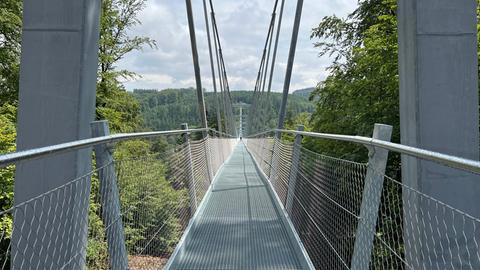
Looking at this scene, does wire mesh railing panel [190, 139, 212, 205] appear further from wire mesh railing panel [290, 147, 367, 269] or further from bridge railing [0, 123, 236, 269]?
wire mesh railing panel [290, 147, 367, 269]

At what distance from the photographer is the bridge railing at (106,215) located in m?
1.79

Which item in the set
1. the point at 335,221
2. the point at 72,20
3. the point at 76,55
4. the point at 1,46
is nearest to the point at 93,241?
the point at 76,55

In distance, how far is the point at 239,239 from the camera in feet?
13.5

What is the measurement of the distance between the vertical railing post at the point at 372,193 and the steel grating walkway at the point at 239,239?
1218 mm

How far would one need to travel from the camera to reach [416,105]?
250cm

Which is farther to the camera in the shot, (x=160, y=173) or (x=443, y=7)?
(x=160, y=173)

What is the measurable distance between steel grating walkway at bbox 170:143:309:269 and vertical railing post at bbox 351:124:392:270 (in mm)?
1218

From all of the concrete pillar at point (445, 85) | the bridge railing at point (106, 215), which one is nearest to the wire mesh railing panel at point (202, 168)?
the bridge railing at point (106, 215)

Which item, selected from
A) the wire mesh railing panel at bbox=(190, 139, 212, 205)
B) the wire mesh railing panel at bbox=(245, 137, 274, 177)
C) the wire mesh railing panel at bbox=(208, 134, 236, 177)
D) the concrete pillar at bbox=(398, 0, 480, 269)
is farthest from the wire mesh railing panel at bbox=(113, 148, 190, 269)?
the wire mesh railing panel at bbox=(208, 134, 236, 177)

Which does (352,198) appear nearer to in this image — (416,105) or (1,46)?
(416,105)

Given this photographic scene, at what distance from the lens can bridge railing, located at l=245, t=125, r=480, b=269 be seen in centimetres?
195

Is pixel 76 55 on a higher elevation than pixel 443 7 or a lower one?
lower

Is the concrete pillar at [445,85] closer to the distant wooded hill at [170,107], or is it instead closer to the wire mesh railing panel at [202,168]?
the wire mesh railing panel at [202,168]

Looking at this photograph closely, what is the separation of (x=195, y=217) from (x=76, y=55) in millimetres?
→ 2618
